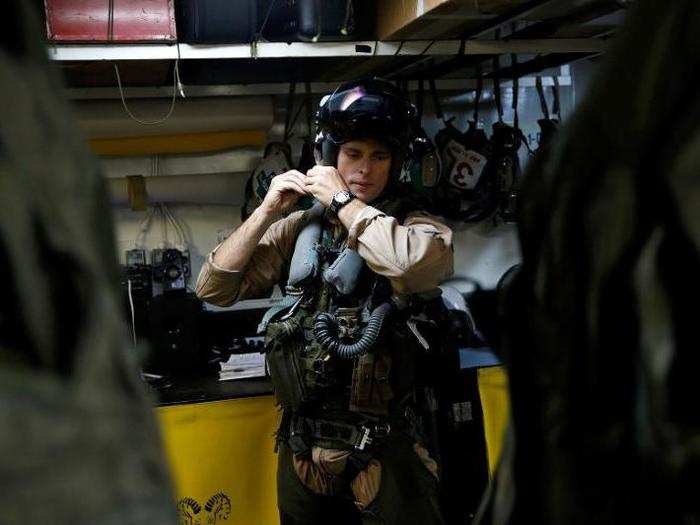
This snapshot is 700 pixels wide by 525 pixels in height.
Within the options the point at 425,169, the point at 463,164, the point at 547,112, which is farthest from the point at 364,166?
the point at 547,112

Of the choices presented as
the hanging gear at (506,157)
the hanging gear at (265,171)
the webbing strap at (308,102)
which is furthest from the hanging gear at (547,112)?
the hanging gear at (265,171)

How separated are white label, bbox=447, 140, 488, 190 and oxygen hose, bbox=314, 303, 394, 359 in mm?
→ 1665

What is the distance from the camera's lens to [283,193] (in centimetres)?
236

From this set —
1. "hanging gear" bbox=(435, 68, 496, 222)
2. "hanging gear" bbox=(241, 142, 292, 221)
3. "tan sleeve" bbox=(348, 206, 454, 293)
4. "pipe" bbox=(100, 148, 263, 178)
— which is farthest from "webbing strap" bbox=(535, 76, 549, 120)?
"tan sleeve" bbox=(348, 206, 454, 293)

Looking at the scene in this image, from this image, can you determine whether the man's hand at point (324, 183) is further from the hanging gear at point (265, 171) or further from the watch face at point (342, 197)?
the hanging gear at point (265, 171)

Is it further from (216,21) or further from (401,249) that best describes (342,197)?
(216,21)

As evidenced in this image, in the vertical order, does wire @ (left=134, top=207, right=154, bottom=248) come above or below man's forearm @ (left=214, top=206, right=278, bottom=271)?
below

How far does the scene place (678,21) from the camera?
0.42 metres

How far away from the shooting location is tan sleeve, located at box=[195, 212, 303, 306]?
93.6 inches

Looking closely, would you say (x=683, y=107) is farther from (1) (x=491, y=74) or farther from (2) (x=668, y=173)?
(1) (x=491, y=74)

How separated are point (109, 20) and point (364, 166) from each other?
99 centimetres

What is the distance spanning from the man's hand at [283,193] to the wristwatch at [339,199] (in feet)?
0.40

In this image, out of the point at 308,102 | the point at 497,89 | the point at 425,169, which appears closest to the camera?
the point at 308,102

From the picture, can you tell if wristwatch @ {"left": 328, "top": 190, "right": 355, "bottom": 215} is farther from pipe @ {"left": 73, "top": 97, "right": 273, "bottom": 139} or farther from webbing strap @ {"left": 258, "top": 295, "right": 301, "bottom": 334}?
pipe @ {"left": 73, "top": 97, "right": 273, "bottom": 139}
